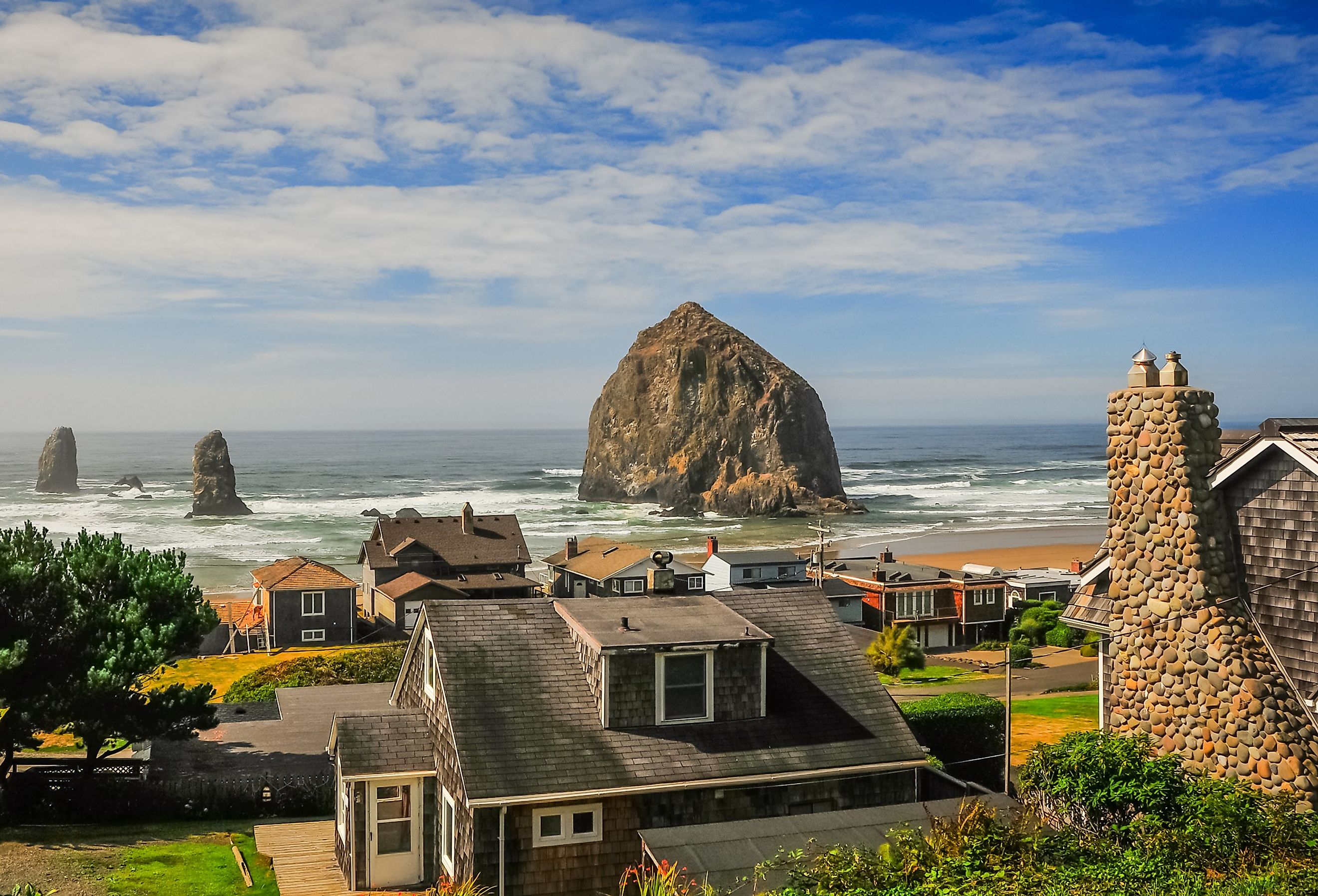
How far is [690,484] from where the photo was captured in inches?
5694

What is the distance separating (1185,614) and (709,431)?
133250 mm

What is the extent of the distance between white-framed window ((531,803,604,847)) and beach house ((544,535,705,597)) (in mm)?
38762

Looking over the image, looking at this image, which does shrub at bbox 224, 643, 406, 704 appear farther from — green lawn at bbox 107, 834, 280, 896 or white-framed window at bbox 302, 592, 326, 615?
green lawn at bbox 107, 834, 280, 896

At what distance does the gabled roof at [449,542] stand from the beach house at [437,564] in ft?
0.14

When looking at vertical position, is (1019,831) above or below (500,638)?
below

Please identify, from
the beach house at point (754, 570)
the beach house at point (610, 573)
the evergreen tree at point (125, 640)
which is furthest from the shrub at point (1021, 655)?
the evergreen tree at point (125, 640)

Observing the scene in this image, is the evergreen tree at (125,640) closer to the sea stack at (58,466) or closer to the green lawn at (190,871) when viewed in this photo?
the green lawn at (190,871)

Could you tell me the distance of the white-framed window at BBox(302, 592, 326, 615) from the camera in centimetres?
5306

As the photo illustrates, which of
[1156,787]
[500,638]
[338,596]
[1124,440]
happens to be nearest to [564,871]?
[500,638]

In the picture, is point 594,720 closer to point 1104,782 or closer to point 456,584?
point 1104,782

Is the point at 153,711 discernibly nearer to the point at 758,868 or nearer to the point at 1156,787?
the point at 758,868

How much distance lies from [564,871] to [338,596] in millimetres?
39639

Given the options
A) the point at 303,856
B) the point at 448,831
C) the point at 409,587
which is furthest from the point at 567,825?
the point at 409,587

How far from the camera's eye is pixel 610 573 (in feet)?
196
